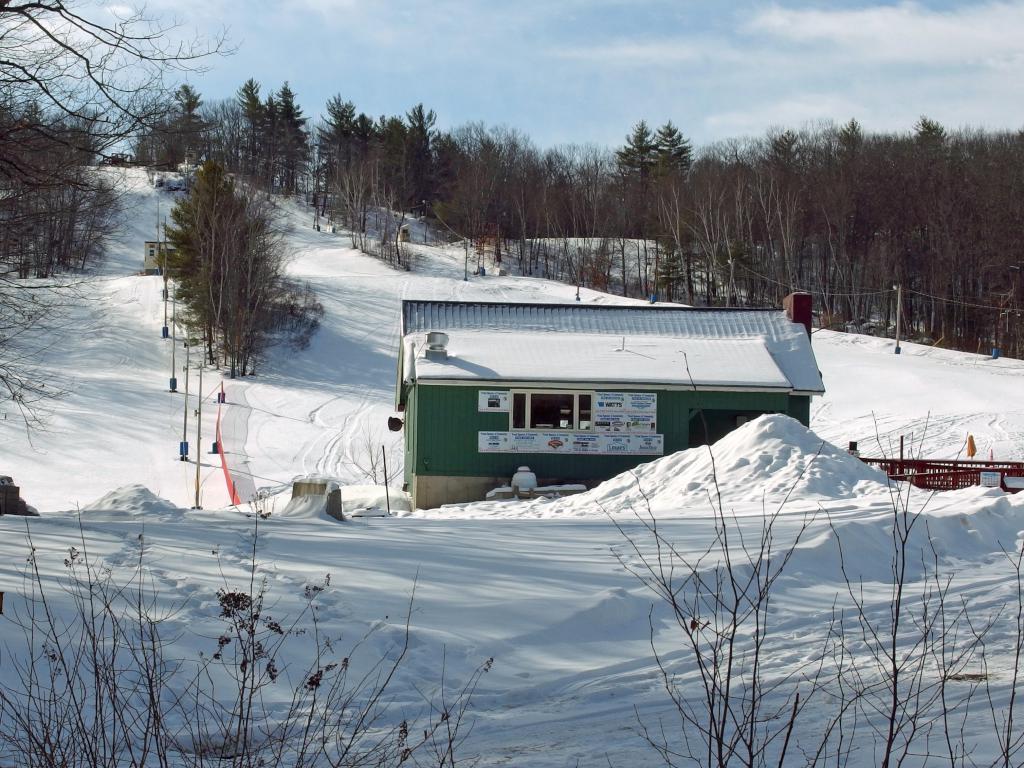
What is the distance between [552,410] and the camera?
2220cm

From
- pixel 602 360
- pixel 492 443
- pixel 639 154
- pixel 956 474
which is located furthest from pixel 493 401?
pixel 639 154

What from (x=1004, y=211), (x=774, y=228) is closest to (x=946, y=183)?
(x=1004, y=211)

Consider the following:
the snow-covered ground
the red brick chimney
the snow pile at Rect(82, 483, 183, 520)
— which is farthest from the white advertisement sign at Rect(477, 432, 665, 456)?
the snow pile at Rect(82, 483, 183, 520)

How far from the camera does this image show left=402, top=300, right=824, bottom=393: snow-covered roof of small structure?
72.8 ft

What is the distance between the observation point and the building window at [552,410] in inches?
869

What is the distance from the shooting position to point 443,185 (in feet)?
284

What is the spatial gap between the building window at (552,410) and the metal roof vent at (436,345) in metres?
1.90

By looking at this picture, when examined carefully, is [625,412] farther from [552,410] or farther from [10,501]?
[10,501]

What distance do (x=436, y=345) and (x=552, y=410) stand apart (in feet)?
9.59

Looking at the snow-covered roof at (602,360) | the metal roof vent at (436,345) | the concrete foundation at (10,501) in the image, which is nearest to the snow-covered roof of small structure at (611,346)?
the snow-covered roof at (602,360)

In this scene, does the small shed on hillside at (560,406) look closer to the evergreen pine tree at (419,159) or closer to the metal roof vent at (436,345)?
the metal roof vent at (436,345)

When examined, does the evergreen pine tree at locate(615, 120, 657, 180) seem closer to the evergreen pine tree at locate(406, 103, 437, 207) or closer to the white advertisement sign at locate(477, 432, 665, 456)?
the evergreen pine tree at locate(406, 103, 437, 207)

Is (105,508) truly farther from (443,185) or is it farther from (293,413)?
(443,185)

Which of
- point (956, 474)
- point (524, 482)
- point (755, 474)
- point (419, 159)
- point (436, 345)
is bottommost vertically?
point (524, 482)
